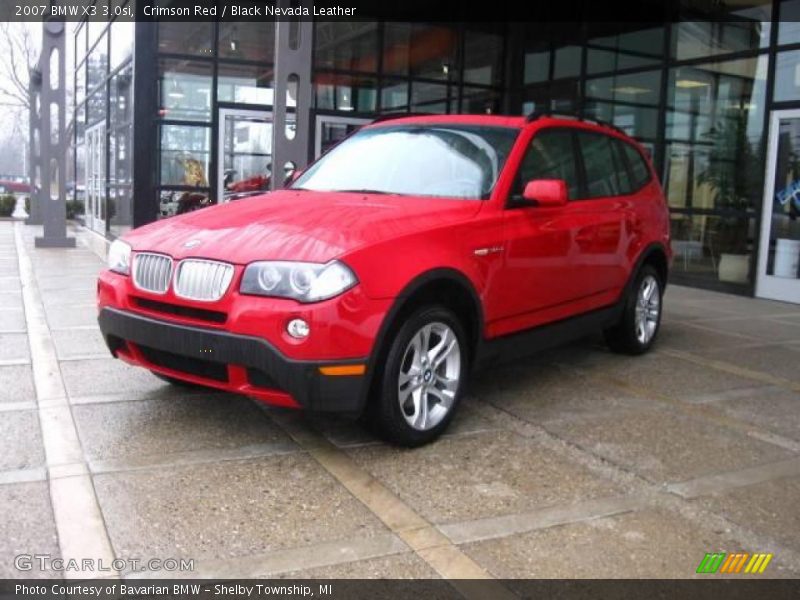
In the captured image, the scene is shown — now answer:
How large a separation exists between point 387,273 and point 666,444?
6.21 feet

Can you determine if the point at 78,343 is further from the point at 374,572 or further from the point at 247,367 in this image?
the point at 374,572

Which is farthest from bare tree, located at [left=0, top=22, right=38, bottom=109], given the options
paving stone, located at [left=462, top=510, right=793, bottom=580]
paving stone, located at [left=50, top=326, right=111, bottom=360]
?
paving stone, located at [left=462, top=510, right=793, bottom=580]

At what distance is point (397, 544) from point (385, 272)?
1.32 m

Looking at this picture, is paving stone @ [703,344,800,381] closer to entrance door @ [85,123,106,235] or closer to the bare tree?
entrance door @ [85,123,106,235]

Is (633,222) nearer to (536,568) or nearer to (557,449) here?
(557,449)

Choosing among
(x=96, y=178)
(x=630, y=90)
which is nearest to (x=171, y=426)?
(x=630, y=90)

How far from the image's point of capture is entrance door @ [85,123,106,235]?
17281mm

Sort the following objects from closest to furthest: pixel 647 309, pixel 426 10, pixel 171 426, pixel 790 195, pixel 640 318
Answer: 1. pixel 171 426
2. pixel 640 318
3. pixel 647 309
4. pixel 790 195
5. pixel 426 10

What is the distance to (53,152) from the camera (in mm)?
15742

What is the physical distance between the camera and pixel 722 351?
7.08 metres

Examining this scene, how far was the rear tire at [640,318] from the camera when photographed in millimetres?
6535

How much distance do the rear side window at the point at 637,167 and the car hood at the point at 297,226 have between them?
8.01 ft

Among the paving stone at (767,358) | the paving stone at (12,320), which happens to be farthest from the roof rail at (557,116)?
the paving stone at (12,320)

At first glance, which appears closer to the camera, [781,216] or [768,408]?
[768,408]
